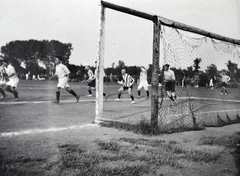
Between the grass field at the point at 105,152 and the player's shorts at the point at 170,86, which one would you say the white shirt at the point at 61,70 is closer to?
the player's shorts at the point at 170,86

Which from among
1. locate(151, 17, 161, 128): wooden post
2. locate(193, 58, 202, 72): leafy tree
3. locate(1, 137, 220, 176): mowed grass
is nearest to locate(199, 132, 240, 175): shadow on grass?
locate(1, 137, 220, 176): mowed grass

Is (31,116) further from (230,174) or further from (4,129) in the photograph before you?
(230,174)

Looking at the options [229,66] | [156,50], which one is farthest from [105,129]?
[229,66]

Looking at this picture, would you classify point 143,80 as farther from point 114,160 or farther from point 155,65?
point 114,160

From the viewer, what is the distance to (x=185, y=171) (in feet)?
10.4

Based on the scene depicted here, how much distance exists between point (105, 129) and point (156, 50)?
2.26 meters

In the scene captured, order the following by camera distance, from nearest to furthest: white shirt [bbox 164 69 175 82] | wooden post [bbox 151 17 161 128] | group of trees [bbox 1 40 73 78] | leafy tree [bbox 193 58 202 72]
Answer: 1. wooden post [bbox 151 17 161 128]
2. leafy tree [bbox 193 58 202 72]
3. white shirt [bbox 164 69 175 82]
4. group of trees [bbox 1 40 73 78]

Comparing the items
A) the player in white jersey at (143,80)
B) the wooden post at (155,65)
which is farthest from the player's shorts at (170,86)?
the wooden post at (155,65)

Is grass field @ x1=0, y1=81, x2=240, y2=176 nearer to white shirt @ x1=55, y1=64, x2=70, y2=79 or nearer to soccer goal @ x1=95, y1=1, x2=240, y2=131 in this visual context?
soccer goal @ x1=95, y1=1, x2=240, y2=131

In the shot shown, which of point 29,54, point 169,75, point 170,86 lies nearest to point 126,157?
point 169,75

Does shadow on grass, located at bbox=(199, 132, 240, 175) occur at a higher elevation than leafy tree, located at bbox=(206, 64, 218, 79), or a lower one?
lower

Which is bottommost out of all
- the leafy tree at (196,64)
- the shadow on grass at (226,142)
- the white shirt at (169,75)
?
the shadow on grass at (226,142)

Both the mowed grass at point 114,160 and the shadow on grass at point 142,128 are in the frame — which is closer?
the mowed grass at point 114,160

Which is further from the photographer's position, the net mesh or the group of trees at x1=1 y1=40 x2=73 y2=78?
the group of trees at x1=1 y1=40 x2=73 y2=78
